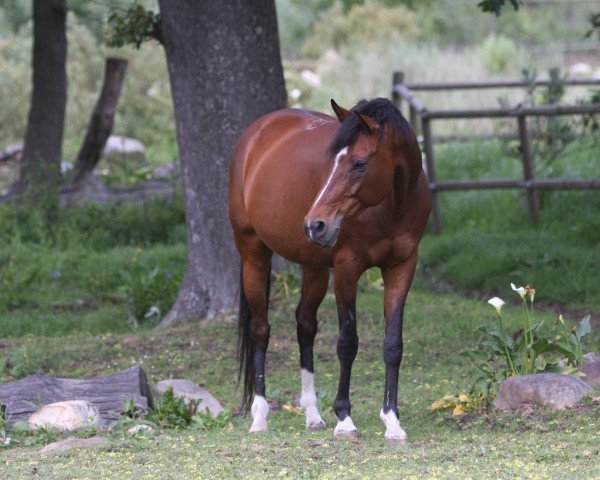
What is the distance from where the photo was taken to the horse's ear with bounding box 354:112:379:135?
549 centimetres

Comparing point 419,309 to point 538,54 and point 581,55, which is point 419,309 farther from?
point 581,55

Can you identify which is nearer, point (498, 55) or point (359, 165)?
point (359, 165)

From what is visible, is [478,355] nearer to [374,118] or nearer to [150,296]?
[374,118]

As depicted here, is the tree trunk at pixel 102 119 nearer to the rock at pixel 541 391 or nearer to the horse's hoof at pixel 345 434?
the horse's hoof at pixel 345 434

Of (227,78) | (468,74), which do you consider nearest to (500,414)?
(227,78)

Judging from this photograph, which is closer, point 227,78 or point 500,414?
point 500,414

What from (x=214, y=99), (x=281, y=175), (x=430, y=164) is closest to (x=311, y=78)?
(x=430, y=164)

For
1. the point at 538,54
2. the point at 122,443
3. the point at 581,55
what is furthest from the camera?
the point at 581,55

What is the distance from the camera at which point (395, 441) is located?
5.68 metres

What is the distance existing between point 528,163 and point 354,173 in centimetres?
744

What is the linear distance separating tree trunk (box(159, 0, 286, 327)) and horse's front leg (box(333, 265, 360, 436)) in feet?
11.0

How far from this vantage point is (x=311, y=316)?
21.8 ft

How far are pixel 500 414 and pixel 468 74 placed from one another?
57.8ft

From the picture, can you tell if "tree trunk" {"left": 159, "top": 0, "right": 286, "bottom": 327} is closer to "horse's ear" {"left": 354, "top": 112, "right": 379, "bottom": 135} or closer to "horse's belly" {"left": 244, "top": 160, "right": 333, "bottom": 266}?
"horse's belly" {"left": 244, "top": 160, "right": 333, "bottom": 266}
